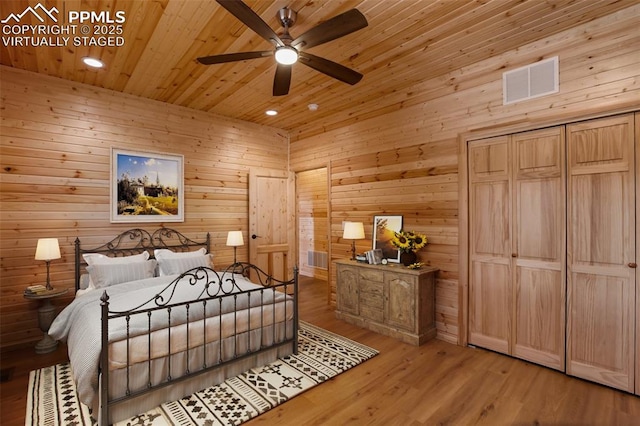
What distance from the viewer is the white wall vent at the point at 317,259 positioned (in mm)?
6949

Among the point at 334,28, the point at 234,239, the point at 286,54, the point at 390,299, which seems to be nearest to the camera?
the point at 334,28

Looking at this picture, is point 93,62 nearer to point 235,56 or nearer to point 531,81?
point 235,56

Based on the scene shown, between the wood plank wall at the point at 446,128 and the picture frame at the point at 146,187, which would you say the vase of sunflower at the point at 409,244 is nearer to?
the wood plank wall at the point at 446,128

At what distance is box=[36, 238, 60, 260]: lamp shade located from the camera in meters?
3.28

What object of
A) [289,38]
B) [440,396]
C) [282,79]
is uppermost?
[289,38]

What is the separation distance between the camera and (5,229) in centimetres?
342

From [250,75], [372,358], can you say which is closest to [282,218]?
[250,75]

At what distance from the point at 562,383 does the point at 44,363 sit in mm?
4864

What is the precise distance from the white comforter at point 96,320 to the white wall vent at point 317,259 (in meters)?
3.73

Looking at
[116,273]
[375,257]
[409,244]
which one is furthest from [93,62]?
[409,244]

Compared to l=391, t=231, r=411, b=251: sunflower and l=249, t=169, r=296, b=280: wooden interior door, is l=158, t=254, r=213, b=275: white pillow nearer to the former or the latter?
l=249, t=169, r=296, b=280: wooden interior door

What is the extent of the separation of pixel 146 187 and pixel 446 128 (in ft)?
13.1

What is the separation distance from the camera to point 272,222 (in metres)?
5.57

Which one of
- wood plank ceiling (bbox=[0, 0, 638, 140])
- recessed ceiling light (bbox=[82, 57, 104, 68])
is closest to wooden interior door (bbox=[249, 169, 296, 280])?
wood plank ceiling (bbox=[0, 0, 638, 140])
